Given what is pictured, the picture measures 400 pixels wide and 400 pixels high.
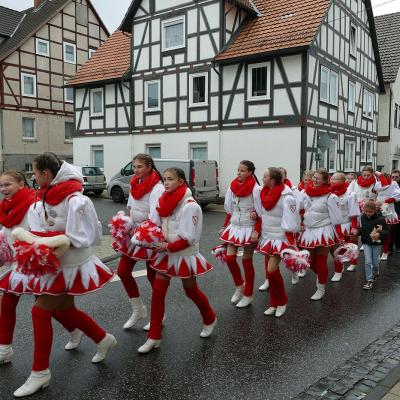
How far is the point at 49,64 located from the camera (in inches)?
1292

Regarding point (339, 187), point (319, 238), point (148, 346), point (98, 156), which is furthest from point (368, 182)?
point (98, 156)

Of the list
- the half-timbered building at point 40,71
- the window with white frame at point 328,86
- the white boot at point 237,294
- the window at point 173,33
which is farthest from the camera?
the half-timbered building at point 40,71

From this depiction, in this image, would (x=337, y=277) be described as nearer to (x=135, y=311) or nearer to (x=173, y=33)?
(x=135, y=311)

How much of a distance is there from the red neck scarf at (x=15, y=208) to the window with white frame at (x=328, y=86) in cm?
1671

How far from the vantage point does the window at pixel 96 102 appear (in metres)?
24.8

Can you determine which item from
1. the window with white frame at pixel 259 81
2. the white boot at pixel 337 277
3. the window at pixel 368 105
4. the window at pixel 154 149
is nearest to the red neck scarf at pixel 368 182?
the white boot at pixel 337 277

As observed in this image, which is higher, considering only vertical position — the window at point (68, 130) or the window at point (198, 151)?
the window at point (68, 130)

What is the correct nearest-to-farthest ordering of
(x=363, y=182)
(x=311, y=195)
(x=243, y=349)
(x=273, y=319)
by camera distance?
(x=243, y=349)
(x=273, y=319)
(x=311, y=195)
(x=363, y=182)

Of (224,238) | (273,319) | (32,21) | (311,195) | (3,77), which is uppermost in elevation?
(32,21)

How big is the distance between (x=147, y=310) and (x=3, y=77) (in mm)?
29452

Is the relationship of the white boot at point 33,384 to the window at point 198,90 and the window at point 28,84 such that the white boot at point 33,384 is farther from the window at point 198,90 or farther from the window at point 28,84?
the window at point 28,84

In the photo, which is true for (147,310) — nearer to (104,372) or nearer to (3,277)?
(104,372)

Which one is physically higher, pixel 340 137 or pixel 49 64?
pixel 49 64

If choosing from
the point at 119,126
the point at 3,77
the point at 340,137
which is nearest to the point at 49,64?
the point at 3,77
